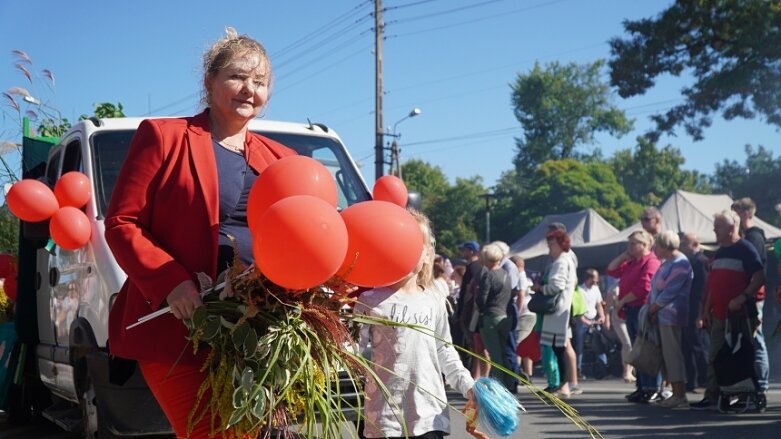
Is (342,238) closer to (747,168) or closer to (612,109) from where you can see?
(612,109)

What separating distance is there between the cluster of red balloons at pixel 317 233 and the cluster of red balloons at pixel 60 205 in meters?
3.89

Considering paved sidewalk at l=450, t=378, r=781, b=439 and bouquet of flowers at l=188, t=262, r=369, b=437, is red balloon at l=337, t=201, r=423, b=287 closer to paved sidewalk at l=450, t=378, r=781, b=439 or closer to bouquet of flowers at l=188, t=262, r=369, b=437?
bouquet of flowers at l=188, t=262, r=369, b=437

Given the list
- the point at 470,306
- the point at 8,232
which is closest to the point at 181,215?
the point at 8,232

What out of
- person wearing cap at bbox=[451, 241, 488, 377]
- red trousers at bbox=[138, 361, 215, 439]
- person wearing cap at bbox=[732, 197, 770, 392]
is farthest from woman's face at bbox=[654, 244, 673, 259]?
red trousers at bbox=[138, 361, 215, 439]

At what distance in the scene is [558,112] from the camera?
99.4 m

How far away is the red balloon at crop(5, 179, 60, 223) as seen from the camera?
6781 millimetres

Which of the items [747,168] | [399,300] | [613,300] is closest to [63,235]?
[399,300]

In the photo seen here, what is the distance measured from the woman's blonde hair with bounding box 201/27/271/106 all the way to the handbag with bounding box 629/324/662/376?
7884 millimetres

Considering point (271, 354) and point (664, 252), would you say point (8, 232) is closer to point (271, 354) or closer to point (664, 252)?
point (664, 252)

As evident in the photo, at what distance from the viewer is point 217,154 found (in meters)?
3.17

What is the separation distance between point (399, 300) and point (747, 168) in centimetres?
11542

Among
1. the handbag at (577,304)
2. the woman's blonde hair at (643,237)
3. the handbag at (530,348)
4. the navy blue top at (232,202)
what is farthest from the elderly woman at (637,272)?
the navy blue top at (232,202)

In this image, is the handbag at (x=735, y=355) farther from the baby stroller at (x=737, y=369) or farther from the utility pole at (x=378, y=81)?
the utility pole at (x=378, y=81)

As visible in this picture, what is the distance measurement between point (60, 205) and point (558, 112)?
95397mm
